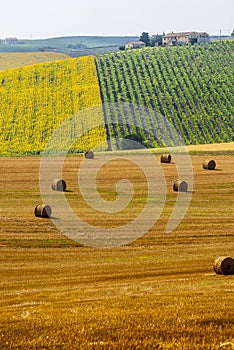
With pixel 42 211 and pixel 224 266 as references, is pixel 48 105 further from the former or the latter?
pixel 224 266

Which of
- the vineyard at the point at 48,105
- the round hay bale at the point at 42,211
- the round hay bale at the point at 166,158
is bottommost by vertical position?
the vineyard at the point at 48,105

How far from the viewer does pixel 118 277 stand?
82.5 ft

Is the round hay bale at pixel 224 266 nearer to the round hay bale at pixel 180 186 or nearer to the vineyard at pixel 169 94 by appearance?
the round hay bale at pixel 180 186

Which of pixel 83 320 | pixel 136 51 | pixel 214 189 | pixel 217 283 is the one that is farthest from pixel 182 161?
pixel 136 51

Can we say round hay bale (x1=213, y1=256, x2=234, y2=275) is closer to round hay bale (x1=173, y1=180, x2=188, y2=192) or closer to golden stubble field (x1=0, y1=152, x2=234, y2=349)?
golden stubble field (x1=0, y1=152, x2=234, y2=349)

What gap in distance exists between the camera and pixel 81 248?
31688mm

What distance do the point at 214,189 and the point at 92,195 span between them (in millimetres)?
8179

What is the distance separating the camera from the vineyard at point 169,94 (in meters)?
78.2

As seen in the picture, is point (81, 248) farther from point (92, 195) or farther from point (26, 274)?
point (92, 195)

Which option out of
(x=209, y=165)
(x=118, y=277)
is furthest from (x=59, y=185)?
(x=118, y=277)

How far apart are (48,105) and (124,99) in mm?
9658

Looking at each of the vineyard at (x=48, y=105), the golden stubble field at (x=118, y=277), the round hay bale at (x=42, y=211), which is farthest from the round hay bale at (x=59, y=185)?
the vineyard at (x=48, y=105)

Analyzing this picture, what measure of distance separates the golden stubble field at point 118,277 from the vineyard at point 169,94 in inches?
1050

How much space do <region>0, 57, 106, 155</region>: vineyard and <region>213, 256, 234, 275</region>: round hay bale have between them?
154 feet
